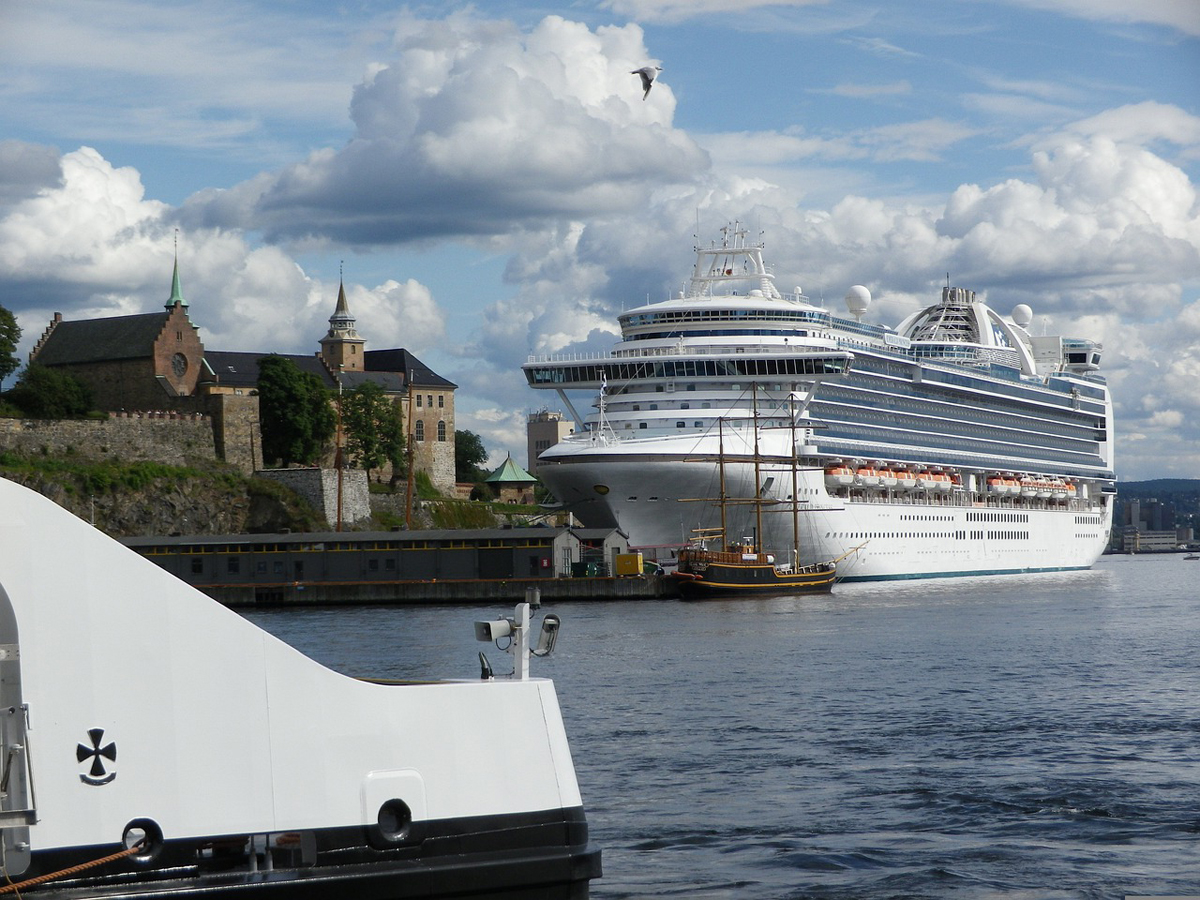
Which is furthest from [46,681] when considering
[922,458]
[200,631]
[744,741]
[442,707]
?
[922,458]

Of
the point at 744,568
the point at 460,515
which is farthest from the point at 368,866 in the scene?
the point at 460,515

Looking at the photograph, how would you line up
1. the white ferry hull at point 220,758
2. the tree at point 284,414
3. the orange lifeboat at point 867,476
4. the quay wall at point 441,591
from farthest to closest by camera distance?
1. the tree at point 284,414
2. the orange lifeboat at point 867,476
3. the quay wall at point 441,591
4. the white ferry hull at point 220,758

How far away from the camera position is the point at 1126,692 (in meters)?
25.0

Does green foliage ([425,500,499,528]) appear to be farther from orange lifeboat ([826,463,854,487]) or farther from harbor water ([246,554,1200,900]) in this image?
harbor water ([246,554,1200,900])

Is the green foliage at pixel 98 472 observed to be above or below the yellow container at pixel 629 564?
above

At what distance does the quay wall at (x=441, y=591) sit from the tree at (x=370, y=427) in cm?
3284

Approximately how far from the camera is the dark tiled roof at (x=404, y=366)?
398 feet

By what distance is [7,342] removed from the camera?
8431 cm

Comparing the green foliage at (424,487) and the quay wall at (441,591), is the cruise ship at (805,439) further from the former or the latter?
the green foliage at (424,487)

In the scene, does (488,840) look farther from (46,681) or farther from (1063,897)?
(1063,897)

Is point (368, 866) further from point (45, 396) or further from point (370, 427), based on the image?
point (370, 427)

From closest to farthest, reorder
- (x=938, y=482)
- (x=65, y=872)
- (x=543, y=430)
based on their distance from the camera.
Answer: (x=65, y=872) < (x=938, y=482) < (x=543, y=430)

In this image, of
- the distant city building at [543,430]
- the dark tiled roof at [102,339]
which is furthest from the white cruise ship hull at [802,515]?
the distant city building at [543,430]

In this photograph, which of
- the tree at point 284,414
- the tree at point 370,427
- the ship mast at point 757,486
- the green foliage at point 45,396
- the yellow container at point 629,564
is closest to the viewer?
the ship mast at point 757,486
